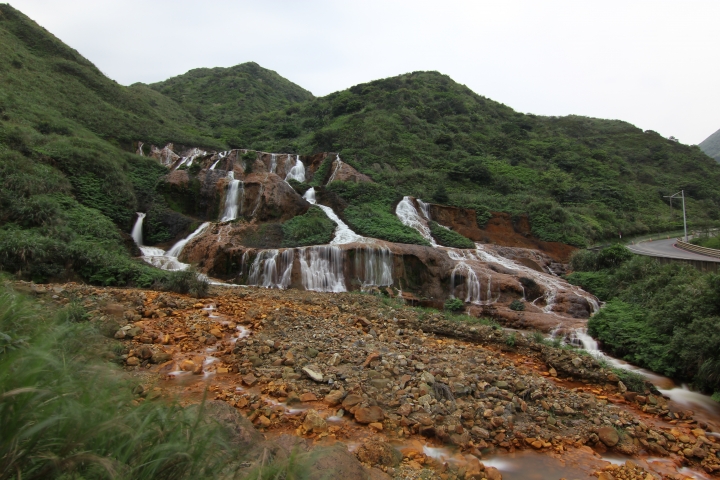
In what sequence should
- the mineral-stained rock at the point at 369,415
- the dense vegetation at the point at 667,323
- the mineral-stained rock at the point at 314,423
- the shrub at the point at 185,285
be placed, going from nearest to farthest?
the mineral-stained rock at the point at 314,423 → the mineral-stained rock at the point at 369,415 → the dense vegetation at the point at 667,323 → the shrub at the point at 185,285

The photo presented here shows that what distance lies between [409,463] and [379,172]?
29895 millimetres

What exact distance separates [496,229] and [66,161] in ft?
82.2

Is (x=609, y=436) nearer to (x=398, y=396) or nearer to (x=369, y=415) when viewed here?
(x=398, y=396)

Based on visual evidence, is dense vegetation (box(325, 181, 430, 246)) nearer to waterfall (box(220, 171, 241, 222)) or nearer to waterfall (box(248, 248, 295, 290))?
waterfall (box(248, 248, 295, 290))

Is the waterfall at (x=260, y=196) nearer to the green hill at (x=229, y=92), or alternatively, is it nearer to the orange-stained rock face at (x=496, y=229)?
the orange-stained rock face at (x=496, y=229)

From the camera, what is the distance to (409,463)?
4.51 m

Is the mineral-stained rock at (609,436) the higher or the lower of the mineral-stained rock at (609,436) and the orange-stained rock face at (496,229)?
the lower

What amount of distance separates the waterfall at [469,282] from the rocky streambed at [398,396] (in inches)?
254

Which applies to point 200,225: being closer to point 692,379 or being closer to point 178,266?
point 178,266

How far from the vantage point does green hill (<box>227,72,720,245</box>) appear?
3158cm

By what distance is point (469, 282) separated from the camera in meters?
16.6

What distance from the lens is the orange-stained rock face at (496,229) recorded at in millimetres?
25531

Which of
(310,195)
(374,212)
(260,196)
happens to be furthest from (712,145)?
(260,196)

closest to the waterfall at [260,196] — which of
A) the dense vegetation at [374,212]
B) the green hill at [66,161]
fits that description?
the dense vegetation at [374,212]
